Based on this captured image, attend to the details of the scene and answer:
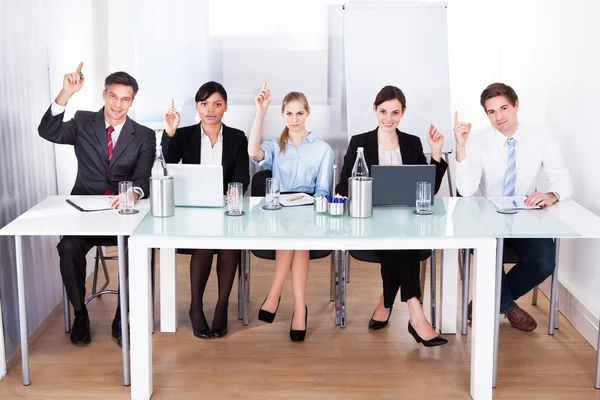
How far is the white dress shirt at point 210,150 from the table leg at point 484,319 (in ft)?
5.19

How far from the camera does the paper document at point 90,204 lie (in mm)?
3398

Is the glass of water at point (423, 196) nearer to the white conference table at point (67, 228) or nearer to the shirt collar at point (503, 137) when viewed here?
the shirt collar at point (503, 137)

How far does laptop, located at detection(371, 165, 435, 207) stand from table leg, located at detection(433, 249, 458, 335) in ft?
1.41

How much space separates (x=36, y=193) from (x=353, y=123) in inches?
81.1

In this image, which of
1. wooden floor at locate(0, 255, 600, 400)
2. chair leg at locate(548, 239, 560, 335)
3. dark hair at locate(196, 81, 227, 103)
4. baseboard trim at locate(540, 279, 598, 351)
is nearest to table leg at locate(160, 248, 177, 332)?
wooden floor at locate(0, 255, 600, 400)

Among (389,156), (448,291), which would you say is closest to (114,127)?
(389,156)

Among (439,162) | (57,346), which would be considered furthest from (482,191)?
(57,346)

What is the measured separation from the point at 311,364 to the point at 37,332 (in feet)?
4.45

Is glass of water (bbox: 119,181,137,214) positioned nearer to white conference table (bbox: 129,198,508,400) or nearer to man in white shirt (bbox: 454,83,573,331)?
white conference table (bbox: 129,198,508,400)

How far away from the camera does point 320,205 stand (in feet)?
10.8

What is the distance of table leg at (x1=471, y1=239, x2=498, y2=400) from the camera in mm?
2990

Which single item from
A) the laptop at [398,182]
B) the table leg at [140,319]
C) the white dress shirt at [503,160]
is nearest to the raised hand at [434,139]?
the white dress shirt at [503,160]

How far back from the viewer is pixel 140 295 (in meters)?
3.02

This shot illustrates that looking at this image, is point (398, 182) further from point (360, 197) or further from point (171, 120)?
point (171, 120)
